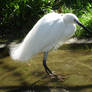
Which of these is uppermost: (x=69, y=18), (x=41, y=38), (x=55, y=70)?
(x=69, y=18)

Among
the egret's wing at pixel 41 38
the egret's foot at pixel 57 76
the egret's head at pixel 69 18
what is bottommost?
the egret's foot at pixel 57 76

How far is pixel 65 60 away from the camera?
15.8 ft

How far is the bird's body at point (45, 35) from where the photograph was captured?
13.0 feet

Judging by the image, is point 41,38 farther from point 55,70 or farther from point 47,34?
point 55,70

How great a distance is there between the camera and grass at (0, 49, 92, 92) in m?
3.85

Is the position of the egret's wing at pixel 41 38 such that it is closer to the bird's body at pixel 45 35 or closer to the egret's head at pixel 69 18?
the bird's body at pixel 45 35

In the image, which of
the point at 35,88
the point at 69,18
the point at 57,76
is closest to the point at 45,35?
the point at 69,18

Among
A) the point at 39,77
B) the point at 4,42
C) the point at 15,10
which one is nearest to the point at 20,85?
the point at 39,77

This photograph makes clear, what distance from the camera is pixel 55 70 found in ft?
14.6

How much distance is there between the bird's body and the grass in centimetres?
42

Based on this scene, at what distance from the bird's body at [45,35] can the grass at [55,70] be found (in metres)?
0.42

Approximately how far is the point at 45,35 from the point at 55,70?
856 millimetres

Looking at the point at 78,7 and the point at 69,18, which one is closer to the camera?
the point at 69,18

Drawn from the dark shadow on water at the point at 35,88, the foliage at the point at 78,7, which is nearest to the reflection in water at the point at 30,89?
the dark shadow on water at the point at 35,88
